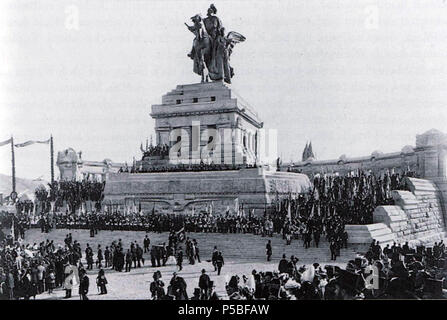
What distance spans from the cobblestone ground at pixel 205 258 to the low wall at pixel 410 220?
1.29 metres

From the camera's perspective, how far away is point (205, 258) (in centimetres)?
2281

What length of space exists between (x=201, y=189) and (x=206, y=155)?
6.47m

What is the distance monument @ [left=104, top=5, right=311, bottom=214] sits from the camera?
3166 cm

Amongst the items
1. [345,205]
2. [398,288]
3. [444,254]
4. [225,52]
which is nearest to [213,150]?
[225,52]

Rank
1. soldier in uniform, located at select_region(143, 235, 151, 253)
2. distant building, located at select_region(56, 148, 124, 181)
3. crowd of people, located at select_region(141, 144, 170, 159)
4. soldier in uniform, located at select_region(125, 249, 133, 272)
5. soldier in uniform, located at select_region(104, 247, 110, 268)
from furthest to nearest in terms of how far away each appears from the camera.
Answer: distant building, located at select_region(56, 148, 124, 181)
crowd of people, located at select_region(141, 144, 170, 159)
soldier in uniform, located at select_region(143, 235, 151, 253)
soldier in uniform, located at select_region(104, 247, 110, 268)
soldier in uniform, located at select_region(125, 249, 133, 272)

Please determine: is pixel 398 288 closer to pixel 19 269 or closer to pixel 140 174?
pixel 19 269

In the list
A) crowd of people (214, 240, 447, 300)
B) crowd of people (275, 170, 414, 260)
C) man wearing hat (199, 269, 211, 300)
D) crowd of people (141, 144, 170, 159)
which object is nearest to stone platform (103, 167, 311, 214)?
crowd of people (275, 170, 414, 260)

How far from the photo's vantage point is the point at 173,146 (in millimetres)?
40312

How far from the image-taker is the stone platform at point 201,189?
3098cm

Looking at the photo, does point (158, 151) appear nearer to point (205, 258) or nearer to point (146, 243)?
point (146, 243)

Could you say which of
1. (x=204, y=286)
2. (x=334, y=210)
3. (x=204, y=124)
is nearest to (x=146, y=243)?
(x=334, y=210)

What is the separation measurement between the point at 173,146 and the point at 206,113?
3.97 meters

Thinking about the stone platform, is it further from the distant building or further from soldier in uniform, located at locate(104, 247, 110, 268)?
the distant building

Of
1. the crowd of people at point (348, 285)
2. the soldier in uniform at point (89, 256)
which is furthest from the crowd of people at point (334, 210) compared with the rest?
the soldier in uniform at point (89, 256)
